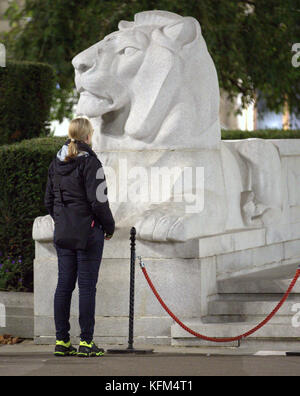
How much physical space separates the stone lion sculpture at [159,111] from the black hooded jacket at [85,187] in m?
1.14

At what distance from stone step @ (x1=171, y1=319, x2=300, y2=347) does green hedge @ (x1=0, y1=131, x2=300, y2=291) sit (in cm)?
239

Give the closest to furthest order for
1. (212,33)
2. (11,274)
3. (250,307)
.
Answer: (250,307) → (11,274) → (212,33)

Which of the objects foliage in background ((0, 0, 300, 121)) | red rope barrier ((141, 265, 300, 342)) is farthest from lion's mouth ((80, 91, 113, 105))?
foliage in background ((0, 0, 300, 121))

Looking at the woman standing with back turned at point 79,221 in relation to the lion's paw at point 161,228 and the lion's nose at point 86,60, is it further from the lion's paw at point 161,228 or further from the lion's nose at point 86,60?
the lion's nose at point 86,60

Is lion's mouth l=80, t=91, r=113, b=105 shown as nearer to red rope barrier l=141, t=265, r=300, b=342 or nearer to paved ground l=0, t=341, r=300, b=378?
red rope barrier l=141, t=265, r=300, b=342

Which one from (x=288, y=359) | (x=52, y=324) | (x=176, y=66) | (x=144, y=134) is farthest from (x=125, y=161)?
(x=288, y=359)

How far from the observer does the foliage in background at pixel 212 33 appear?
1479 cm

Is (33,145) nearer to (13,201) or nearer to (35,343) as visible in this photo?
(13,201)

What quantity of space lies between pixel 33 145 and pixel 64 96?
563 cm

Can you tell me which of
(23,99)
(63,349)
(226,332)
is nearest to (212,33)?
(23,99)

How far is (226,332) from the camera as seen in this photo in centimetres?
873

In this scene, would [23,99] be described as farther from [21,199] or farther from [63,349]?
[63,349]

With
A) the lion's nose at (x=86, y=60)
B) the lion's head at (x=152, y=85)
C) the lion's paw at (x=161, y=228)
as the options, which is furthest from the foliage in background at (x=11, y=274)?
the lion's nose at (x=86, y=60)

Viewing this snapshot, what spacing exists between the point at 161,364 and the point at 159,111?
254cm
